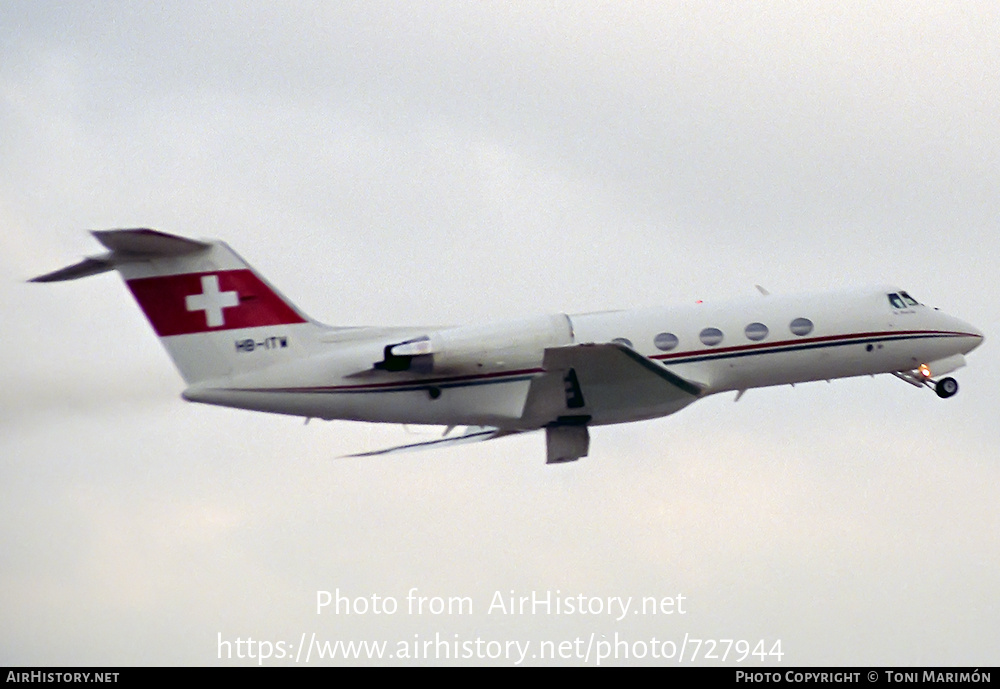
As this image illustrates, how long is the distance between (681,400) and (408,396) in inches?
170

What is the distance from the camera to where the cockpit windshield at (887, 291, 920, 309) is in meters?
28.2

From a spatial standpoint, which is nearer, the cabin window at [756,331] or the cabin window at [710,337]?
the cabin window at [710,337]

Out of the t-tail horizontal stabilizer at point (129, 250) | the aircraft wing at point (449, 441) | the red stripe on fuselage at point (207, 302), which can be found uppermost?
the t-tail horizontal stabilizer at point (129, 250)

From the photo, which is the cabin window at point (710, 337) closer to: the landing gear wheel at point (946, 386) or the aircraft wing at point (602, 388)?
the aircraft wing at point (602, 388)

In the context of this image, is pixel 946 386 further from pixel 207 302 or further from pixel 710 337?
pixel 207 302

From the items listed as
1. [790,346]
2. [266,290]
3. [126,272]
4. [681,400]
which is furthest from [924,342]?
[126,272]

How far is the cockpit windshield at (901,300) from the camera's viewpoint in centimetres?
2819

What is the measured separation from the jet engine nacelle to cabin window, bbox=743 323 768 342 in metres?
3.34

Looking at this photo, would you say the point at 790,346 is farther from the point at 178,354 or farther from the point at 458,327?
the point at 178,354

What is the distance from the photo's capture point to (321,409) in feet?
83.8

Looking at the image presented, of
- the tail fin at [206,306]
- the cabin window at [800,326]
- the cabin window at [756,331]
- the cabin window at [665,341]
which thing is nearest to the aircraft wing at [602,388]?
the cabin window at [665,341]

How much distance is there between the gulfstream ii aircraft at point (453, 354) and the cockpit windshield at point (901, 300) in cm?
143

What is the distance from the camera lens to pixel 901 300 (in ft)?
92.9

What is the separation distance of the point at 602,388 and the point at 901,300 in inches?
249
